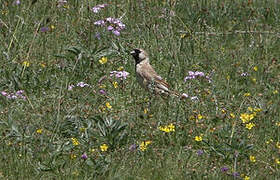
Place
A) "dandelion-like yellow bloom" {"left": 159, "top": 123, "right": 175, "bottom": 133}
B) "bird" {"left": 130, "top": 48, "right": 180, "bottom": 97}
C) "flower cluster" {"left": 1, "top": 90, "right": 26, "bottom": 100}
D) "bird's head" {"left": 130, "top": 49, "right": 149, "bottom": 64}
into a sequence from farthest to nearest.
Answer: "bird's head" {"left": 130, "top": 49, "right": 149, "bottom": 64}, "bird" {"left": 130, "top": 48, "right": 180, "bottom": 97}, "flower cluster" {"left": 1, "top": 90, "right": 26, "bottom": 100}, "dandelion-like yellow bloom" {"left": 159, "top": 123, "right": 175, "bottom": 133}

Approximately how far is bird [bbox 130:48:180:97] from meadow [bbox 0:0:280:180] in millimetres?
112

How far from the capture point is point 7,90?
6133 mm

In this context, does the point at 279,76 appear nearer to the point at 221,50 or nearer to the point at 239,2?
the point at 221,50

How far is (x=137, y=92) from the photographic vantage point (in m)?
6.39

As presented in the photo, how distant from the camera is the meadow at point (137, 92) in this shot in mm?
4758


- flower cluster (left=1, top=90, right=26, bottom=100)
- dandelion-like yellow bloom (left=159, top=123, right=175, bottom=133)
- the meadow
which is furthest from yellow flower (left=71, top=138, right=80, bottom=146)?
flower cluster (left=1, top=90, right=26, bottom=100)

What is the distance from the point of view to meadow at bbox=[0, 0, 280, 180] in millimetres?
4758

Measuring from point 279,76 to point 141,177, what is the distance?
311cm

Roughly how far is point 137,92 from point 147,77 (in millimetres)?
178

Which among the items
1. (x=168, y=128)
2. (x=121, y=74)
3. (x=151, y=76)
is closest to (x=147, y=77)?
(x=151, y=76)

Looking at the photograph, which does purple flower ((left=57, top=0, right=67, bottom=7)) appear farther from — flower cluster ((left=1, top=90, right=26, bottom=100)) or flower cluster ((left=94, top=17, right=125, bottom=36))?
flower cluster ((left=1, top=90, right=26, bottom=100))

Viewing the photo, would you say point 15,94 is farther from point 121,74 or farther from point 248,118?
point 248,118

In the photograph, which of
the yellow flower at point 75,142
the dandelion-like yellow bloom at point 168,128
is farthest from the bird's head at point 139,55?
the yellow flower at point 75,142

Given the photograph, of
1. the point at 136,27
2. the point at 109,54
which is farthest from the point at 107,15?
the point at 109,54
